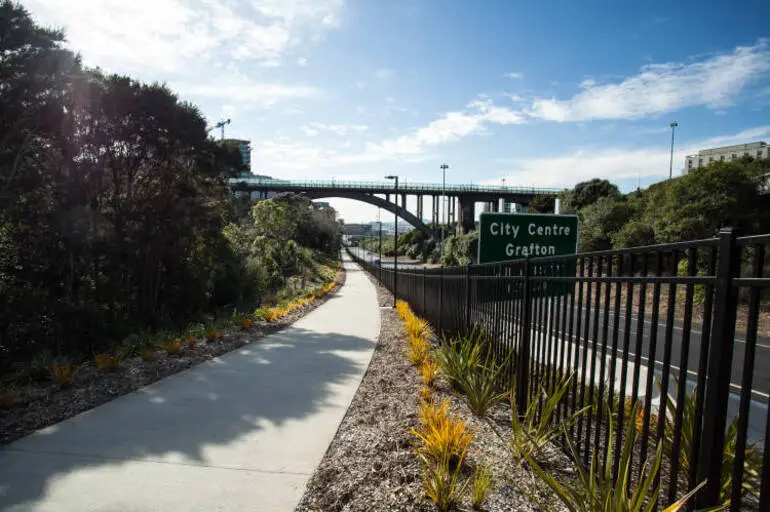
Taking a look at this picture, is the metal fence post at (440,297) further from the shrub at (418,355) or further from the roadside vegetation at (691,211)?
the roadside vegetation at (691,211)

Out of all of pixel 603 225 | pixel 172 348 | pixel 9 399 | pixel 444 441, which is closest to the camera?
pixel 444 441

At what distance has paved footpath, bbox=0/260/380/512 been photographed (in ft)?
10.4

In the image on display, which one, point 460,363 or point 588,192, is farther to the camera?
point 588,192

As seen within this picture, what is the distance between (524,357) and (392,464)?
1.67 metres

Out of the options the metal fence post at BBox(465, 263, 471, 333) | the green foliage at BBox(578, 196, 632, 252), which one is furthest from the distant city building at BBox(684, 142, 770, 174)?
the metal fence post at BBox(465, 263, 471, 333)

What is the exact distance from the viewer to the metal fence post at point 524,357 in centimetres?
430

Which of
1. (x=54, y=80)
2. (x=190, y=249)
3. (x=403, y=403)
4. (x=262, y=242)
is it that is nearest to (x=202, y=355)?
(x=403, y=403)

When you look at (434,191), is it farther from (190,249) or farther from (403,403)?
(403,403)

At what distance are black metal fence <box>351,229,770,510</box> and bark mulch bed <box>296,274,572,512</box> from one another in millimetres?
527

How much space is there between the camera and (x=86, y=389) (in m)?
5.56

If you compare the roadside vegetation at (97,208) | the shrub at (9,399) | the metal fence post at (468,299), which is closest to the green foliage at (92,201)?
the roadside vegetation at (97,208)

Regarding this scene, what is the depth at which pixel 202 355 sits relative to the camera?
791 centimetres

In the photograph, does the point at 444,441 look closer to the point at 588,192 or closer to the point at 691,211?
the point at 691,211

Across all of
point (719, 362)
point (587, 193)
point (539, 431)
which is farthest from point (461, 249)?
point (719, 362)
